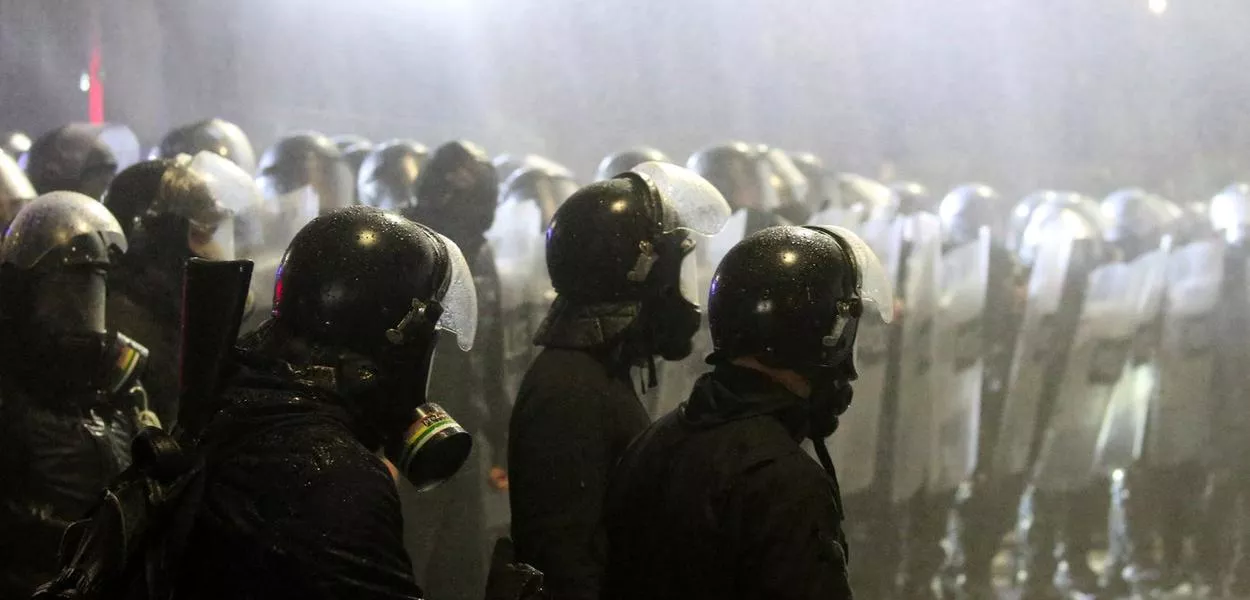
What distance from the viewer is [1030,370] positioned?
5.73 m

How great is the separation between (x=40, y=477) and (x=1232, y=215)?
6853 mm

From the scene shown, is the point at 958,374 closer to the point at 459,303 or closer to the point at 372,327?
the point at 459,303

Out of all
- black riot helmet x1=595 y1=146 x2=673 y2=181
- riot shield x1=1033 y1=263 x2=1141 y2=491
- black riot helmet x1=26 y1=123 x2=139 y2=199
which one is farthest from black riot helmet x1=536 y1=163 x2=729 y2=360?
riot shield x1=1033 y1=263 x2=1141 y2=491

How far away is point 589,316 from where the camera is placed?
2.68 m

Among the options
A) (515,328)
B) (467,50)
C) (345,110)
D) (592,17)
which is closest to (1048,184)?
(592,17)

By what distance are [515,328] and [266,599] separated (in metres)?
2.58

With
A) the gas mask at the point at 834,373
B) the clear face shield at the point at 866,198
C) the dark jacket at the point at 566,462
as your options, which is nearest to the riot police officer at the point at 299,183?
the dark jacket at the point at 566,462

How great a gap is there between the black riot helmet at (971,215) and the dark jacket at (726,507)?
4236 millimetres

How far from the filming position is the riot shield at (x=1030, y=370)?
18.4 feet

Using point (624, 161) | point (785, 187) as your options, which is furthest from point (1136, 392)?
point (624, 161)

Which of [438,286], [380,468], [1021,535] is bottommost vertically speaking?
[1021,535]

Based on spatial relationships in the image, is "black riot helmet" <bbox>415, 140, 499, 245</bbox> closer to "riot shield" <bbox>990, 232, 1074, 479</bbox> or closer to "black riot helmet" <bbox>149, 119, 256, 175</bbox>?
"black riot helmet" <bbox>149, 119, 256, 175</bbox>

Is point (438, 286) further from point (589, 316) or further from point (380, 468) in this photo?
point (589, 316)

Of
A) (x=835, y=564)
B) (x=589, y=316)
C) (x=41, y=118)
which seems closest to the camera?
(x=835, y=564)
